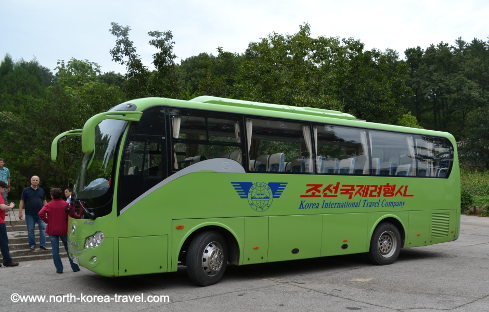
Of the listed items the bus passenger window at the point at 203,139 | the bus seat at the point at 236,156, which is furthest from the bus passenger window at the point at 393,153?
the bus passenger window at the point at 203,139

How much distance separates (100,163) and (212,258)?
2.55 m

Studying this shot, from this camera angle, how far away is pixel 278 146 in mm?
9906

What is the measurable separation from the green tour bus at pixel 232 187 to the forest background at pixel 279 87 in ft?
33.6

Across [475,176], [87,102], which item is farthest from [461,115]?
[87,102]

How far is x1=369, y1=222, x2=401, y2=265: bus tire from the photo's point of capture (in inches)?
462

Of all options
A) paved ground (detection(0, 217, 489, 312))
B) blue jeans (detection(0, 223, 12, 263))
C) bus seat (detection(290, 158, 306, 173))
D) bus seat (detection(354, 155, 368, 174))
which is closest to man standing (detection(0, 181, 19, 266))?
blue jeans (detection(0, 223, 12, 263))

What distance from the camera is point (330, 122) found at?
36.0 feet

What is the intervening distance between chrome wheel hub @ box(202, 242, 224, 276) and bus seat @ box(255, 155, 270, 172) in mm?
1613

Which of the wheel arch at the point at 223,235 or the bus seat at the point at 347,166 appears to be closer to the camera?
the wheel arch at the point at 223,235

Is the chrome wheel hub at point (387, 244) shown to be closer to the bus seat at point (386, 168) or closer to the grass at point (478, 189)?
the bus seat at point (386, 168)

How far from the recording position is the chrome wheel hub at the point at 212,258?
350 inches

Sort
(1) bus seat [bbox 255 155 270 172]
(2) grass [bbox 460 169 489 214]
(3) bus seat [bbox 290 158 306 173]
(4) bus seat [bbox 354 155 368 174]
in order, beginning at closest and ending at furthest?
(1) bus seat [bbox 255 155 270 172] → (3) bus seat [bbox 290 158 306 173] → (4) bus seat [bbox 354 155 368 174] → (2) grass [bbox 460 169 489 214]

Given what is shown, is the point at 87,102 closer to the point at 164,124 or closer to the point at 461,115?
the point at 164,124

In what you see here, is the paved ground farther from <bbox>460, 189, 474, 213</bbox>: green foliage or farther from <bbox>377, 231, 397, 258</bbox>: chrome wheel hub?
<bbox>460, 189, 474, 213</bbox>: green foliage
